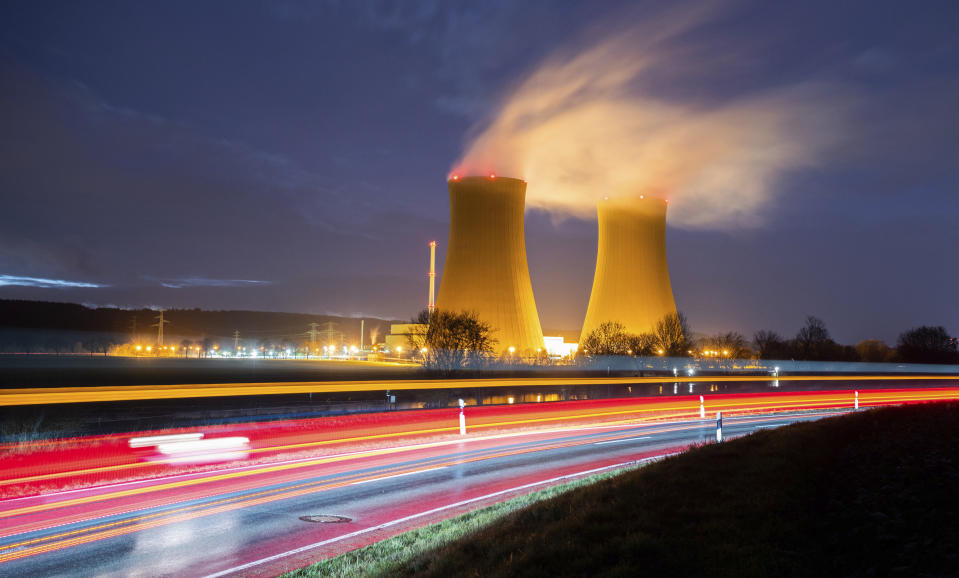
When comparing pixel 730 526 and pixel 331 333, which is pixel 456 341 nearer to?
pixel 730 526

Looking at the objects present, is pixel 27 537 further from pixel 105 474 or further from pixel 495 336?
pixel 495 336

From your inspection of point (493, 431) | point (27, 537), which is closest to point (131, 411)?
point (493, 431)

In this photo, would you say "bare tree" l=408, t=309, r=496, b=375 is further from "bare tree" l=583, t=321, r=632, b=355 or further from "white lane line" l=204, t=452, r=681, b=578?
"white lane line" l=204, t=452, r=681, b=578

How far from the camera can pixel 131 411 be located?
21.2m

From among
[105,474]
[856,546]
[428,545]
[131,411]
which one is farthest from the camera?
[131,411]

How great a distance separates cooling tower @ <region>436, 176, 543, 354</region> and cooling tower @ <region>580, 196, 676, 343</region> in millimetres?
6477

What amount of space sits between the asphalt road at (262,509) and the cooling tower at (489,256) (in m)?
29.0

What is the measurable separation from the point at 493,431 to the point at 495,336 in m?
29.2

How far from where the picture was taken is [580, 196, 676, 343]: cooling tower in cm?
4597

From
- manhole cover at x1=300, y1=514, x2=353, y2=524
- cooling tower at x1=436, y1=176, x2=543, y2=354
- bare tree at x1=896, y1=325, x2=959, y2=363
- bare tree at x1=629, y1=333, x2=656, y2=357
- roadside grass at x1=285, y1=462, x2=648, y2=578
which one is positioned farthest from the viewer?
bare tree at x1=896, y1=325, x2=959, y2=363

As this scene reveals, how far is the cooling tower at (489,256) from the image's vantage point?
40000 mm

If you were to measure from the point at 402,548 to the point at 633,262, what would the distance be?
138 ft

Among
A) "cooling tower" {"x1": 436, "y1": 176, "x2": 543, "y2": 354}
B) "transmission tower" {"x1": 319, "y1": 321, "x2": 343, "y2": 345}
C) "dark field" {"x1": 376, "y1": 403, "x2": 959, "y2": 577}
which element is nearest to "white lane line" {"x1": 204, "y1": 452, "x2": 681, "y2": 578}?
"dark field" {"x1": 376, "y1": 403, "x2": 959, "y2": 577}

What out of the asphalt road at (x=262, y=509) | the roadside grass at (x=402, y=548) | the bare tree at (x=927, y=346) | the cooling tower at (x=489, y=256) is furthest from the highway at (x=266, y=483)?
the bare tree at (x=927, y=346)
